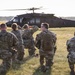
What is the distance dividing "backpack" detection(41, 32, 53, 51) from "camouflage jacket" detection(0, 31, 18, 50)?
1.30 metres

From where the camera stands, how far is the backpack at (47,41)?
10.5m

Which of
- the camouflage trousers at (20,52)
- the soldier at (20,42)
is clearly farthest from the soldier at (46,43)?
the camouflage trousers at (20,52)

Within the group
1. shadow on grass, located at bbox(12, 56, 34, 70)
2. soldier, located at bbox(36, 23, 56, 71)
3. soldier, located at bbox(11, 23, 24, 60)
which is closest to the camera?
soldier, located at bbox(36, 23, 56, 71)

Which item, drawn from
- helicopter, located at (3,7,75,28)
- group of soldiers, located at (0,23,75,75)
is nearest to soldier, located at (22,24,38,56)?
group of soldiers, located at (0,23,75,75)

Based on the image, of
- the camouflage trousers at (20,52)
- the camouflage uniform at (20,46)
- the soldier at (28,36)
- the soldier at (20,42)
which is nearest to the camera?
the soldier at (20,42)

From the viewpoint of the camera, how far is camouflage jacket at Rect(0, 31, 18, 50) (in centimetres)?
965

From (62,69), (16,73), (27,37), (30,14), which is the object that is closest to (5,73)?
(16,73)

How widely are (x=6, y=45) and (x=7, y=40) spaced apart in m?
0.20

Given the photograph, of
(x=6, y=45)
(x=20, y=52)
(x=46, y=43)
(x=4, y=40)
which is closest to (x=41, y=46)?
(x=46, y=43)

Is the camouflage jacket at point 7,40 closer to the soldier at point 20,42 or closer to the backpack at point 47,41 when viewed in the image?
the backpack at point 47,41

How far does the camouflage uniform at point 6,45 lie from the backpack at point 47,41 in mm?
1302

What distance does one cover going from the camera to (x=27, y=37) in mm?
14367

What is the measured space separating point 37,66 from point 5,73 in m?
2.14

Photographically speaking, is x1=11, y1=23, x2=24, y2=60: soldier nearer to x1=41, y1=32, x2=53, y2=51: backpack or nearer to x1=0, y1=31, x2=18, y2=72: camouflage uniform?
x1=41, y1=32, x2=53, y2=51: backpack
